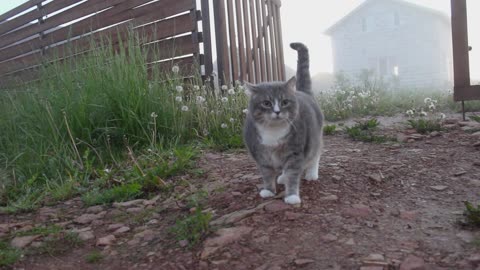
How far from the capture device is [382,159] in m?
3.03

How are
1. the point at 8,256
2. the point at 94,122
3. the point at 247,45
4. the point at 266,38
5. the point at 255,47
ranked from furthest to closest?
the point at 266,38
the point at 255,47
the point at 247,45
the point at 94,122
the point at 8,256

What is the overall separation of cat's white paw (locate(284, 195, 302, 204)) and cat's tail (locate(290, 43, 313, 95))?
1120 millimetres

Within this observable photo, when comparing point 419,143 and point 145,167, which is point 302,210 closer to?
point 145,167

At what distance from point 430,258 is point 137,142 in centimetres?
254

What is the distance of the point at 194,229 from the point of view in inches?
76.0

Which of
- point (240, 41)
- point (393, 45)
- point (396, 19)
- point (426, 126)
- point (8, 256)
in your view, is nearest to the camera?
point (8, 256)

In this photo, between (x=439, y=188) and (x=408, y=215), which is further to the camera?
(x=439, y=188)

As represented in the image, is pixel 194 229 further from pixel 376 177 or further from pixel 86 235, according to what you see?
pixel 376 177

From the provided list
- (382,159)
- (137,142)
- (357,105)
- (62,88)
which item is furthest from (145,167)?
(357,105)

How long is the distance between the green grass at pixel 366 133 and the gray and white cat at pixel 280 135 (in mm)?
1291

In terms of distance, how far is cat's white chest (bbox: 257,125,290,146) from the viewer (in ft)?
7.54

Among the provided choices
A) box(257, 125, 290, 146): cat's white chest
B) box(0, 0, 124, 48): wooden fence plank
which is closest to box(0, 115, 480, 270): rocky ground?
box(257, 125, 290, 146): cat's white chest

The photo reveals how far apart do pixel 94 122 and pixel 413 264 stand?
2865 millimetres

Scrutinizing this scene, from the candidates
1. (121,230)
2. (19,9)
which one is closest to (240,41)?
(121,230)
